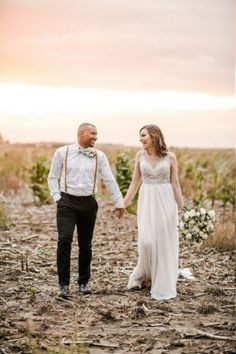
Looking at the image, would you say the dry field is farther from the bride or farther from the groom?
the groom

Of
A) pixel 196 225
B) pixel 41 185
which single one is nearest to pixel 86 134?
pixel 196 225

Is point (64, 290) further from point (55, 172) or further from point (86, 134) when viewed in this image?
point (86, 134)

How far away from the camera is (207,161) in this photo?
58.2 feet

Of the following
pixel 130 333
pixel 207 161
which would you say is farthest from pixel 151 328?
pixel 207 161

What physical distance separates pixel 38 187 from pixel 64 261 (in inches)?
252

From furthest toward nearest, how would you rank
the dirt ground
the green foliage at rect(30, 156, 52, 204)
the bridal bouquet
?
the green foliage at rect(30, 156, 52, 204)
the bridal bouquet
the dirt ground

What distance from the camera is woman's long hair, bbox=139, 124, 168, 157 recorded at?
5.91m

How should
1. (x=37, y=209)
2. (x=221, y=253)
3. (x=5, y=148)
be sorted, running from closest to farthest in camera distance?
(x=221, y=253) < (x=37, y=209) < (x=5, y=148)

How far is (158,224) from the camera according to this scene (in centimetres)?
605

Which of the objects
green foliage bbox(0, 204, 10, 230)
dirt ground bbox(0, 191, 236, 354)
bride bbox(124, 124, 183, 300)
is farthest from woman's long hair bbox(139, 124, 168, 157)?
green foliage bbox(0, 204, 10, 230)

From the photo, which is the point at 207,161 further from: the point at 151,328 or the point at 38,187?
the point at 151,328

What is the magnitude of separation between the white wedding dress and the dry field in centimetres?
22

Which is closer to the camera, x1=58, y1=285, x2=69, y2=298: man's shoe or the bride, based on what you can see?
x1=58, y1=285, x2=69, y2=298: man's shoe

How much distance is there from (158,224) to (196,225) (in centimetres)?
31
